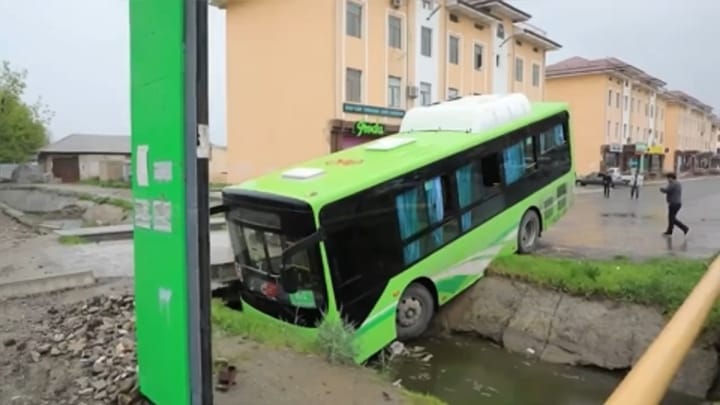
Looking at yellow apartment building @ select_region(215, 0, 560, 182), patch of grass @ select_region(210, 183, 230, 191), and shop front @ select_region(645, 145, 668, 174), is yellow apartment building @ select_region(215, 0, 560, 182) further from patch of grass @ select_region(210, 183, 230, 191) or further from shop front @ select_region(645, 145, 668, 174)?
shop front @ select_region(645, 145, 668, 174)

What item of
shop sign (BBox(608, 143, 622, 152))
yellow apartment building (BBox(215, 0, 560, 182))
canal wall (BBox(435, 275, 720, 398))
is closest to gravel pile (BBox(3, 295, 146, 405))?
canal wall (BBox(435, 275, 720, 398))

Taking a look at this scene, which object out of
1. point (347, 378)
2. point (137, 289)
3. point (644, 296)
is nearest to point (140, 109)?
point (137, 289)

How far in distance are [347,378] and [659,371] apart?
365 centimetres

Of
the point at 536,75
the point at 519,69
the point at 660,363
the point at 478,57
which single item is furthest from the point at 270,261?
the point at 536,75

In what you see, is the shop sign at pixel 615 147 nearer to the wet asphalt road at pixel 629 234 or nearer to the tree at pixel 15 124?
the wet asphalt road at pixel 629 234

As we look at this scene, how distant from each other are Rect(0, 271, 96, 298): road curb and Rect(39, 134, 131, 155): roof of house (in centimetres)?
4872

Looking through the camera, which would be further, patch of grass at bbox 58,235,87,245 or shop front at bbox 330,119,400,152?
shop front at bbox 330,119,400,152

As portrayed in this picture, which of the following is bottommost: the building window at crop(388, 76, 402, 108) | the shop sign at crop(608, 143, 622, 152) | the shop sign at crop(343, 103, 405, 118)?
the shop sign at crop(608, 143, 622, 152)

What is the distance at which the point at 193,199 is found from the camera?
3379 mm

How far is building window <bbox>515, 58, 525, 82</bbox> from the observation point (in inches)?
1432

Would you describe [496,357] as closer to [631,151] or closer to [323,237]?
[323,237]

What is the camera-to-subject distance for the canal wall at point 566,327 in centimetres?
745

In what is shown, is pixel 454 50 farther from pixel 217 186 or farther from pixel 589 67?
pixel 589 67

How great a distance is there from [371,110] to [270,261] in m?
18.8
